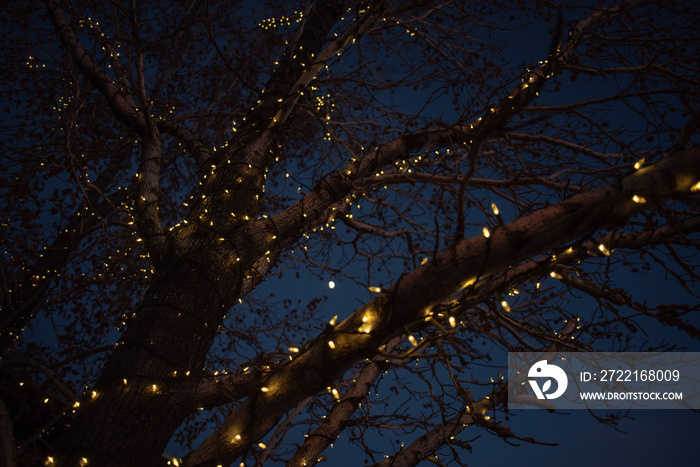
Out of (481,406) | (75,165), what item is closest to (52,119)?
(75,165)

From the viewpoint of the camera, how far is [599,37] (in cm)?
306

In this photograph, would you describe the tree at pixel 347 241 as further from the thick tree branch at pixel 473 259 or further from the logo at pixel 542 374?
the logo at pixel 542 374

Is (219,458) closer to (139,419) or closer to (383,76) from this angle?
(139,419)

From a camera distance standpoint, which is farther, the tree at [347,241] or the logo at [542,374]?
the logo at [542,374]

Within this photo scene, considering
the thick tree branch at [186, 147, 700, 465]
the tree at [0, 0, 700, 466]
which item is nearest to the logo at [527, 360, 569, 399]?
the tree at [0, 0, 700, 466]

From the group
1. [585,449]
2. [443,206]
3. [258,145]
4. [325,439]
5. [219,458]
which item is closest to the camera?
[219,458]

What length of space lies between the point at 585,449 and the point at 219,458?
15710 mm

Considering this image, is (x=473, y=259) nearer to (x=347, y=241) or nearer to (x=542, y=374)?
(x=347, y=241)

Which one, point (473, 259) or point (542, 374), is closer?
point (473, 259)

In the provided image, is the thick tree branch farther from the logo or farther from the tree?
the logo

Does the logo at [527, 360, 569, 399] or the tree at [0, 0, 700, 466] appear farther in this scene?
the logo at [527, 360, 569, 399]

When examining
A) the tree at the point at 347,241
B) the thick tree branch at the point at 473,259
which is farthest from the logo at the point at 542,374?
the thick tree branch at the point at 473,259

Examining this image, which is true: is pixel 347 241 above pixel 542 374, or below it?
above

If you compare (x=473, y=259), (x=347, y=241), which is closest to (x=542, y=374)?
(x=347, y=241)
